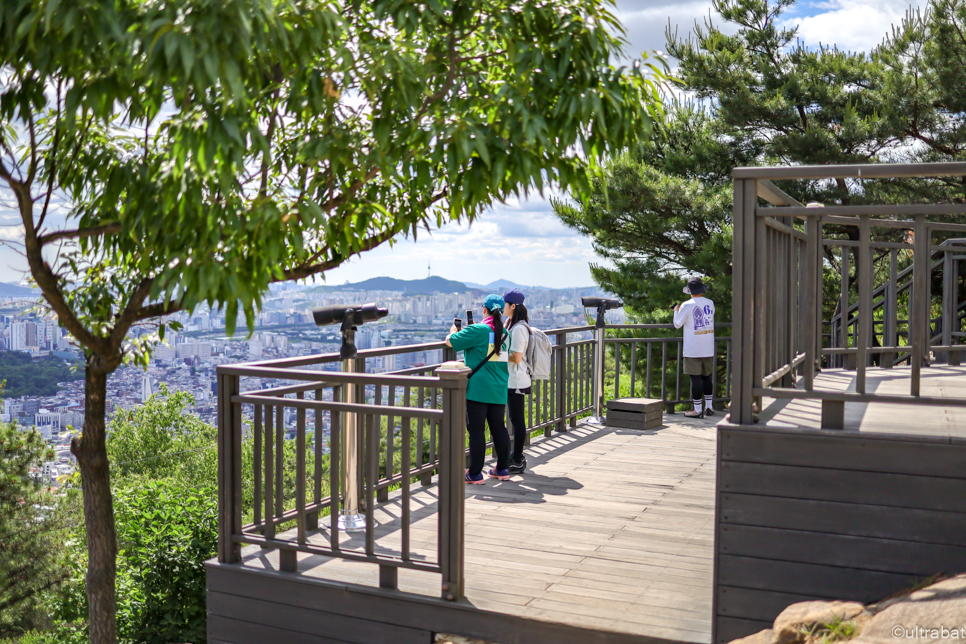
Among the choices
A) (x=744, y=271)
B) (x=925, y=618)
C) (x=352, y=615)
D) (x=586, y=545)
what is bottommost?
(x=352, y=615)

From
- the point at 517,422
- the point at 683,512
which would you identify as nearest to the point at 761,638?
the point at 683,512

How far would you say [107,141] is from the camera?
14.7ft

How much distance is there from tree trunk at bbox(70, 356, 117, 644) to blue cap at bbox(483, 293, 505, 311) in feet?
8.99

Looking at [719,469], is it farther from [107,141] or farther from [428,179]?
[107,141]

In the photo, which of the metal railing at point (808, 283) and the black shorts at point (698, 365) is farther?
the black shorts at point (698, 365)

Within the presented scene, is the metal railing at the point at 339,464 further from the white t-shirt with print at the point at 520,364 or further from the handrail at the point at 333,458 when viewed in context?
the white t-shirt with print at the point at 520,364

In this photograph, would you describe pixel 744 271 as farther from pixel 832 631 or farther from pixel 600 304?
pixel 600 304

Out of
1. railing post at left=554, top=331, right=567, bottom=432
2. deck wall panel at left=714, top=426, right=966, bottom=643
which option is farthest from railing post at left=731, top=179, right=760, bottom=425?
railing post at left=554, top=331, right=567, bottom=432

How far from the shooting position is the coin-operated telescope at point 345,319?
4.75 meters

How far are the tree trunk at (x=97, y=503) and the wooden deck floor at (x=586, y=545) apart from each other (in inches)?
50.9

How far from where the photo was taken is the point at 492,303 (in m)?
5.96

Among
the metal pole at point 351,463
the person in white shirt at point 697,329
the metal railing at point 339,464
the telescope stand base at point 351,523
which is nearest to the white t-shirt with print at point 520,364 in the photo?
the metal railing at point 339,464

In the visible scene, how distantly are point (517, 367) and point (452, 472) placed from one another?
2.82 meters

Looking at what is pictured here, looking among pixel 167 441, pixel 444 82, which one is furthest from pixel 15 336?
pixel 444 82
